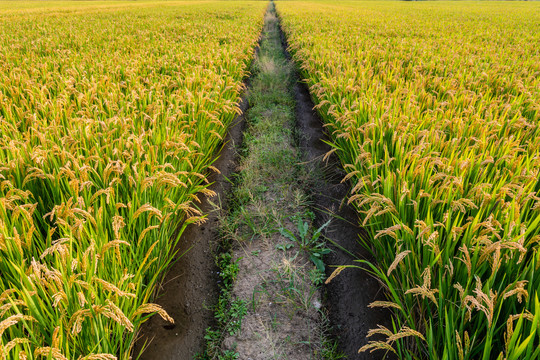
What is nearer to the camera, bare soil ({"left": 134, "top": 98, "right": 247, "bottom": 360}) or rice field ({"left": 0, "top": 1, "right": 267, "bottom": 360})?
rice field ({"left": 0, "top": 1, "right": 267, "bottom": 360})

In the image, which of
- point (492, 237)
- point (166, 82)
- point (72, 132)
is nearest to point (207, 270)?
point (72, 132)

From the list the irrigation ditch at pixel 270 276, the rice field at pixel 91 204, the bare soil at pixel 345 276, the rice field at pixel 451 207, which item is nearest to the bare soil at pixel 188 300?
the irrigation ditch at pixel 270 276

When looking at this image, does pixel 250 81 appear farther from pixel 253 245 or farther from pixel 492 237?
pixel 492 237

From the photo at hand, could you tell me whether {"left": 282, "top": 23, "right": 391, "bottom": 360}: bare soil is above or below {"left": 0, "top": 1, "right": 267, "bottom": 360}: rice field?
below

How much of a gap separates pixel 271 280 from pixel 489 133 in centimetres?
262

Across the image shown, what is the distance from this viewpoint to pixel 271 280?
280cm

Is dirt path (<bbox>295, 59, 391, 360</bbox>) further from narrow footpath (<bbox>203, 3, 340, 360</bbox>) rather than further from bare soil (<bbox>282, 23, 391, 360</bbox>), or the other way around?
narrow footpath (<bbox>203, 3, 340, 360</bbox>)

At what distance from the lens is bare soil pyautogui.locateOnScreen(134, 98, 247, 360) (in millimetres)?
2191

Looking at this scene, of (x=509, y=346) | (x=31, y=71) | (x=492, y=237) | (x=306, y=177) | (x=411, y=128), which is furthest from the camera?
(x=31, y=71)

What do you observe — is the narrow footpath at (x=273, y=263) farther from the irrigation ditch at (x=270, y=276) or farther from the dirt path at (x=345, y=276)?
the dirt path at (x=345, y=276)

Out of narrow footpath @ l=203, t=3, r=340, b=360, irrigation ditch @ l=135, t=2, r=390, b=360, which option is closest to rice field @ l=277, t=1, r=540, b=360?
irrigation ditch @ l=135, t=2, r=390, b=360

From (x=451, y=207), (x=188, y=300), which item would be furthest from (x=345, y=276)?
(x=188, y=300)

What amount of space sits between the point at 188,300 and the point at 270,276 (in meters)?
0.78

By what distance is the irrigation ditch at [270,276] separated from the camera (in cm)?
227
